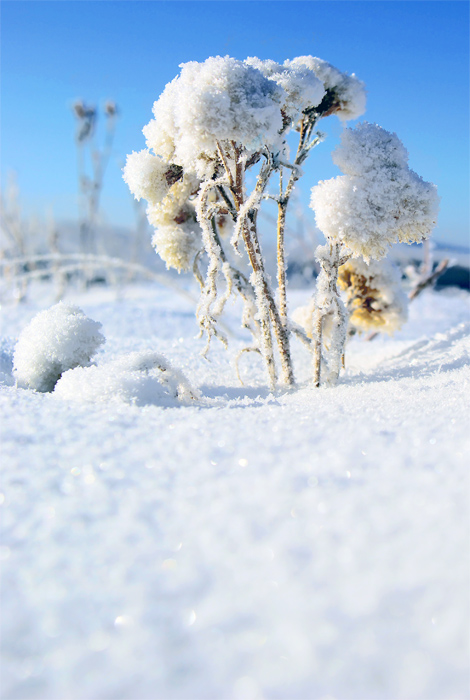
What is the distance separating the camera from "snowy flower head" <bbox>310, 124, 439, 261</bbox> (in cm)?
129

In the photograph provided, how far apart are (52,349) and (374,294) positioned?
1.44 metres

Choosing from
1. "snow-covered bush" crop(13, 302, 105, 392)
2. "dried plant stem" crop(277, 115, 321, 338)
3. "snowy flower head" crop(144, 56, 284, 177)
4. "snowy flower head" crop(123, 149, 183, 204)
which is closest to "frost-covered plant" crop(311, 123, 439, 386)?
"dried plant stem" crop(277, 115, 321, 338)

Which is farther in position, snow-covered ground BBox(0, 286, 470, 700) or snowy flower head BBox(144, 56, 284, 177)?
snowy flower head BBox(144, 56, 284, 177)

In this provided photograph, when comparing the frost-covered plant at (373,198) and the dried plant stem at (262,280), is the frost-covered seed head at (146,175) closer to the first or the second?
the dried plant stem at (262,280)

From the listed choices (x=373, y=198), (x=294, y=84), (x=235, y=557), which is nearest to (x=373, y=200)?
(x=373, y=198)

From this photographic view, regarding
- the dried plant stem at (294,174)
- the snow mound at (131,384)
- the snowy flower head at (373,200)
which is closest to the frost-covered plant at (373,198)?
the snowy flower head at (373,200)

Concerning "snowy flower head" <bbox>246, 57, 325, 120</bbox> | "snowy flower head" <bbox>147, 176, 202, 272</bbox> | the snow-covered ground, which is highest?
"snowy flower head" <bbox>246, 57, 325, 120</bbox>

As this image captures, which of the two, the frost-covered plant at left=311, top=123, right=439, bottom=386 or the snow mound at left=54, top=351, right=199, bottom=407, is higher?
the frost-covered plant at left=311, top=123, right=439, bottom=386

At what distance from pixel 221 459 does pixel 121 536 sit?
253 mm

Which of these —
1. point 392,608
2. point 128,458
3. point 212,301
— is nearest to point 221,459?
point 128,458

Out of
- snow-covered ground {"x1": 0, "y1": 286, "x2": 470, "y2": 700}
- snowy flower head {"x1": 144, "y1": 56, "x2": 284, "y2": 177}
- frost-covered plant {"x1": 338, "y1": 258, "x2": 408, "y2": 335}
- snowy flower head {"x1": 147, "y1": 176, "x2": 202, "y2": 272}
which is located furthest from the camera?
frost-covered plant {"x1": 338, "y1": 258, "x2": 408, "y2": 335}

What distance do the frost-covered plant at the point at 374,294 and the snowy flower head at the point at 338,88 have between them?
708mm

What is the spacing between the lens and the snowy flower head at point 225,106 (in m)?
1.16

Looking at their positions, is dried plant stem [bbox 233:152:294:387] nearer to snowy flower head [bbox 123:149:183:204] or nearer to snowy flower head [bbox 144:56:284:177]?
snowy flower head [bbox 144:56:284:177]
